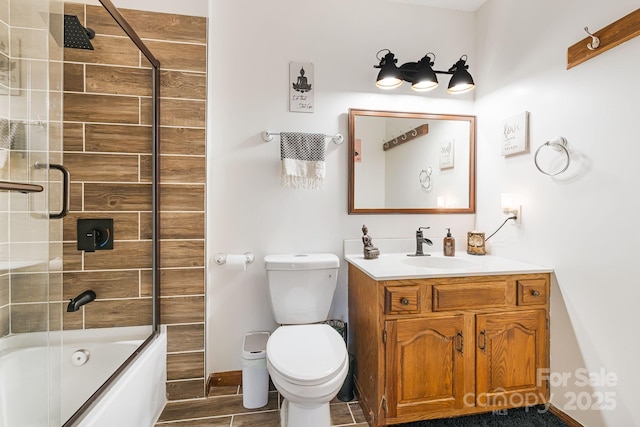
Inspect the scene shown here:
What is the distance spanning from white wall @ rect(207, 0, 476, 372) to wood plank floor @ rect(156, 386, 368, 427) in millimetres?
222

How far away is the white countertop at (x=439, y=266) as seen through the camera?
4.66ft

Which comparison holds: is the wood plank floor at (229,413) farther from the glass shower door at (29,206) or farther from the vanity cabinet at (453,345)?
the glass shower door at (29,206)

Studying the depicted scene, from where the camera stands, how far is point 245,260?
1.76 metres

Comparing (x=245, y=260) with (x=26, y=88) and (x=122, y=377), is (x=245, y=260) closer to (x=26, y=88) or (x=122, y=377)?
(x=122, y=377)

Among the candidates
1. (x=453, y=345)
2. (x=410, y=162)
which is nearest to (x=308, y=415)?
(x=453, y=345)

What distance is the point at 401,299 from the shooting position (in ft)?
4.56

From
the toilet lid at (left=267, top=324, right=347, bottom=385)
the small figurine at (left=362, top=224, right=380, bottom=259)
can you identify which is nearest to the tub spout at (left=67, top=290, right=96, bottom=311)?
the toilet lid at (left=267, top=324, right=347, bottom=385)

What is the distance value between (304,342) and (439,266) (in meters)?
1.02

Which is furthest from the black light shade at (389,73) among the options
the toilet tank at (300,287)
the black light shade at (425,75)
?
the toilet tank at (300,287)

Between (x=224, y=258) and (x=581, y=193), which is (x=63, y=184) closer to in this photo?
(x=224, y=258)

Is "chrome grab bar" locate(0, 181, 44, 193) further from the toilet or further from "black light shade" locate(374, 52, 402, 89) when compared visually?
"black light shade" locate(374, 52, 402, 89)

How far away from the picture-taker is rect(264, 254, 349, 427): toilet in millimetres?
1184

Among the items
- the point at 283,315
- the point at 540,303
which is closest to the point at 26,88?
the point at 283,315

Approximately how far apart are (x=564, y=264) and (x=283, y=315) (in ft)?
5.11
